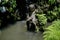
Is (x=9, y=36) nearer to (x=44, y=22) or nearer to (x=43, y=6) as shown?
(x=44, y=22)

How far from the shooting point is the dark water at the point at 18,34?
8.98m

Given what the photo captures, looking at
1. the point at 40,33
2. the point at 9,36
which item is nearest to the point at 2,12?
the point at 9,36

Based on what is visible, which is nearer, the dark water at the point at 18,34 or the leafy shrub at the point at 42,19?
the dark water at the point at 18,34

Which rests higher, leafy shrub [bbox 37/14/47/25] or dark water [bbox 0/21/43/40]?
leafy shrub [bbox 37/14/47/25]

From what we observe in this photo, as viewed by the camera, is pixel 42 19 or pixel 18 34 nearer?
pixel 18 34

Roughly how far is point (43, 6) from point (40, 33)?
7.16ft

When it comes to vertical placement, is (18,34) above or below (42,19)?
below

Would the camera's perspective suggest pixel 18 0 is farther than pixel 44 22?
Yes

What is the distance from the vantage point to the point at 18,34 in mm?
9320

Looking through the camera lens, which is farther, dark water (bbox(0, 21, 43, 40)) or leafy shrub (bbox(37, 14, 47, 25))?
leafy shrub (bbox(37, 14, 47, 25))

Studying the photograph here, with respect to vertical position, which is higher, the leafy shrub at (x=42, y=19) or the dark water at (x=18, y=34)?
the leafy shrub at (x=42, y=19)

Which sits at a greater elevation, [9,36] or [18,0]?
[18,0]

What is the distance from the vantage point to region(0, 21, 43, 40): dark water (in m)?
8.98

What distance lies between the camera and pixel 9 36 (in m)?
9.20
